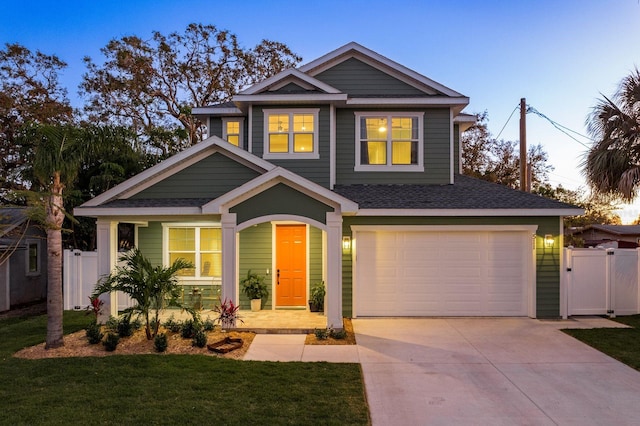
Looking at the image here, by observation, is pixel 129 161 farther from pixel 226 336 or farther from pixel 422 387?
pixel 422 387

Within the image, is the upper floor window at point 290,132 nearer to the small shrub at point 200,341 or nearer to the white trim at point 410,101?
the white trim at point 410,101

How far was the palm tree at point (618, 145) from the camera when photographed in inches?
366

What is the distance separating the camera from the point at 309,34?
25.5 metres

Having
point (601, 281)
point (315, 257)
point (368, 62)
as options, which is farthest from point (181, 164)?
point (601, 281)

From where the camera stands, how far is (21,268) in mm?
12734

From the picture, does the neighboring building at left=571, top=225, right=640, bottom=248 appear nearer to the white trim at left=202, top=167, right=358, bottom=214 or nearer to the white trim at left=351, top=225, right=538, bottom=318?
the white trim at left=351, top=225, right=538, bottom=318

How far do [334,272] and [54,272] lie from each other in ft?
18.2

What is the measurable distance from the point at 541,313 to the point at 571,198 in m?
23.8

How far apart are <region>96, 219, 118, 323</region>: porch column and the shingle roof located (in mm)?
5956

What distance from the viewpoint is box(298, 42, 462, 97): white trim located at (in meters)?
11.8

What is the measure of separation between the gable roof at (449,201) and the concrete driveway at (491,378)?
282cm

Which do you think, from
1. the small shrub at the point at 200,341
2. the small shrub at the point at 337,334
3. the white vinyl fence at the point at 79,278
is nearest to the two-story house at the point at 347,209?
the small shrub at the point at 337,334

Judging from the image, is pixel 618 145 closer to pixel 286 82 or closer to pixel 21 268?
pixel 286 82

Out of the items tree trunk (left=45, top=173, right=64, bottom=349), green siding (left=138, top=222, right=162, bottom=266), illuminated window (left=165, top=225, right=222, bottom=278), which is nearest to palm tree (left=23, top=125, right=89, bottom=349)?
tree trunk (left=45, top=173, right=64, bottom=349)
